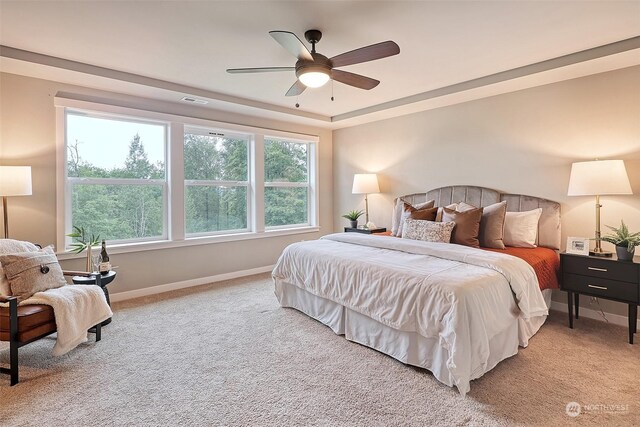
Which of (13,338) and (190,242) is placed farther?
(190,242)

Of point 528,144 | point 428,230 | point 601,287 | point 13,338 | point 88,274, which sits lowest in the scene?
point 13,338

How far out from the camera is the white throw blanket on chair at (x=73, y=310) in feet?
7.71

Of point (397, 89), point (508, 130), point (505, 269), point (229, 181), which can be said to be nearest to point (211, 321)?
point (229, 181)

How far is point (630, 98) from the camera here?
303cm

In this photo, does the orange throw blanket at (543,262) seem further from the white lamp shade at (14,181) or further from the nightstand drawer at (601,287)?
the white lamp shade at (14,181)

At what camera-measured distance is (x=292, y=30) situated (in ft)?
8.54

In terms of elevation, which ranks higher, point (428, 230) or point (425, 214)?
point (425, 214)

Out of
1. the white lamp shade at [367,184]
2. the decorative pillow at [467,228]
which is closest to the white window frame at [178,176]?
the white lamp shade at [367,184]

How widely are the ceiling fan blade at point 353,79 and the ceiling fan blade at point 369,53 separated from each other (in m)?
0.16

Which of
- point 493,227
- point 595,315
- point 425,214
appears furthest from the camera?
point 425,214

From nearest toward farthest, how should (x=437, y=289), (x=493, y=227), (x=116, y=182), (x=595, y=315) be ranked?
(x=437, y=289) → (x=595, y=315) → (x=493, y=227) → (x=116, y=182)

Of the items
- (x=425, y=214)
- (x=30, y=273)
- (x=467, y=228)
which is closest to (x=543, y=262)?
(x=467, y=228)

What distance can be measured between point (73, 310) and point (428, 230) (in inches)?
127

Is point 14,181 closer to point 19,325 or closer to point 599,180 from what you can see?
point 19,325
